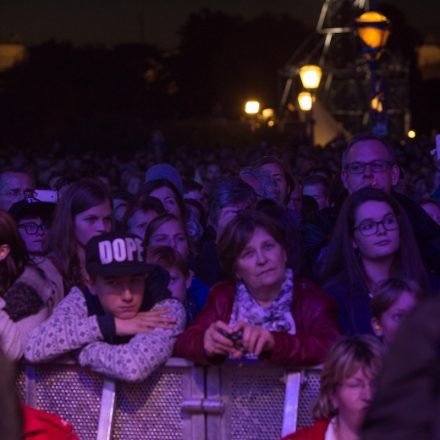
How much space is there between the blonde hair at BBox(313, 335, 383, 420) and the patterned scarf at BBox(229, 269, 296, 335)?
639mm

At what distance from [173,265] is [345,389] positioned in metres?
2.11

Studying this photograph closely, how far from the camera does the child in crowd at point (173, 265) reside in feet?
20.8

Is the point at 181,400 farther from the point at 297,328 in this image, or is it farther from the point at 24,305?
the point at 24,305

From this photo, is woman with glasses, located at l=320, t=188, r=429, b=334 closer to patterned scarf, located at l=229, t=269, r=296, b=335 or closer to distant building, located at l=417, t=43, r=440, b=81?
patterned scarf, located at l=229, t=269, r=296, b=335

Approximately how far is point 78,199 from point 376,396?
3.87m

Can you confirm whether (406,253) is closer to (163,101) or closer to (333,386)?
(333,386)

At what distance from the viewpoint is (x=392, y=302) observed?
499 cm

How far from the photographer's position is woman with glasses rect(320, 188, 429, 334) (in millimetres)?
5766

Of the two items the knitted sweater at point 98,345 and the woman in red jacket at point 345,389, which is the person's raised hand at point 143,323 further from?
the woman in red jacket at point 345,389

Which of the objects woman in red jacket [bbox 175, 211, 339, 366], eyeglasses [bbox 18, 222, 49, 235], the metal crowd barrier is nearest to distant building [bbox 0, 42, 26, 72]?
eyeglasses [bbox 18, 222, 49, 235]

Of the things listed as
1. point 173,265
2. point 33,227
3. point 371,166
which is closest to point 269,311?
point 173,265

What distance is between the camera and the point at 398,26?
8612 centimetres

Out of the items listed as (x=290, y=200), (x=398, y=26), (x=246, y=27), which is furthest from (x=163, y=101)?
(x=290, y=200)

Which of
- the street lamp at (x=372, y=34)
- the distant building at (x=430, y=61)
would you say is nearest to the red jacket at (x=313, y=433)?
the street lamp at (x=372, y=34)
